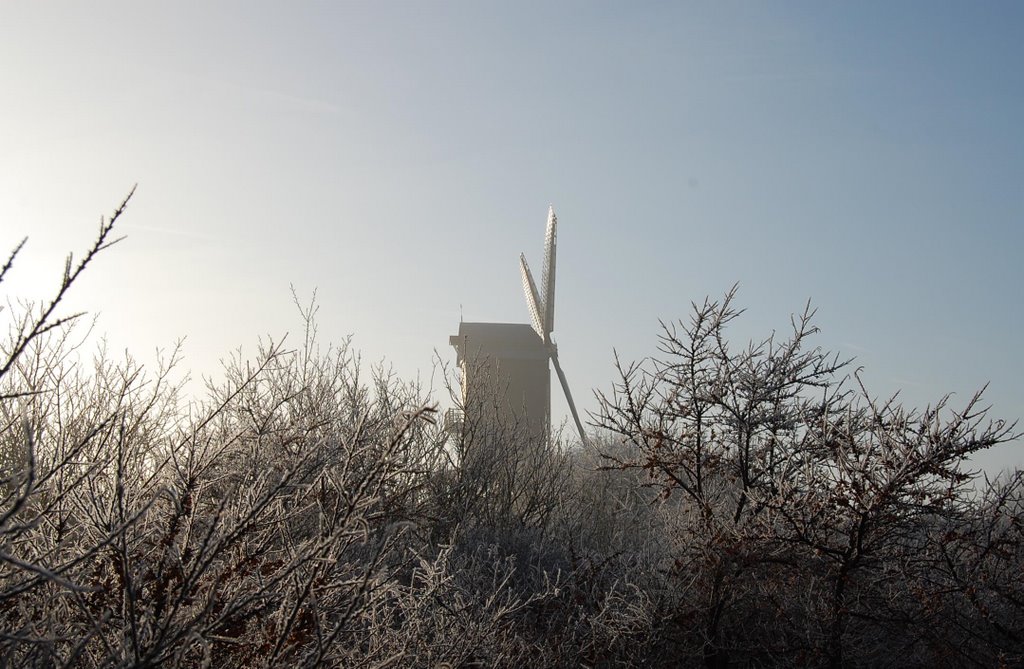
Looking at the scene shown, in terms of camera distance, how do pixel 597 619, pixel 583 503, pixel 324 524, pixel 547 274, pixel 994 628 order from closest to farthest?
pixel 324 524
pixel 994 628
pixel 597 619
pixel 583 503
pixel 547 274

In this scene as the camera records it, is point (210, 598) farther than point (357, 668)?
No

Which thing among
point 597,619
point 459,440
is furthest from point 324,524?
point 459,440

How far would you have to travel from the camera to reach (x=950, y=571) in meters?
8.32

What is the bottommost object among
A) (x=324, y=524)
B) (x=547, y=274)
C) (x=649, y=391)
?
(x=324, y=524)

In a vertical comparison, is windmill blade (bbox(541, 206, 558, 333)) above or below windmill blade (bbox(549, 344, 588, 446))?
above

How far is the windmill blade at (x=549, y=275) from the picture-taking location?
3956cm

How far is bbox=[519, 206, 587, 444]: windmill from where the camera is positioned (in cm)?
3969

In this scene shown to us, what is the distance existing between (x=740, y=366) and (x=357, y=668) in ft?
19.3

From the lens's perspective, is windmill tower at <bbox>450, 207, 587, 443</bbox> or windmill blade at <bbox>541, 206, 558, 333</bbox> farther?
windmill tower at <bbox>450, 207, 587, 443</bbox>

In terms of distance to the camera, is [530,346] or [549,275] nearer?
[549,275]

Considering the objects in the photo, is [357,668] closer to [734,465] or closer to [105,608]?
[105,608]

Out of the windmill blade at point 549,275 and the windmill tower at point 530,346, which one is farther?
the windmill tower at point 530,346

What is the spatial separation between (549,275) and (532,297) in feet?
10.1

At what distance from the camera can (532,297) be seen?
4384 centimetres
